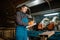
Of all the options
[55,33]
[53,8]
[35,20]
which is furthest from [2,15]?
[55,33]

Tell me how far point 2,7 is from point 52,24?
1784mm

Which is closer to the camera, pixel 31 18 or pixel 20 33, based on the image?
pixel 20 33

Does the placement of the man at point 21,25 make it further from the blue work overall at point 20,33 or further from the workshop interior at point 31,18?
the workshop interior at point 31,18

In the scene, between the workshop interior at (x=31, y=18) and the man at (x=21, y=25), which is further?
the workshop interior at (x=31, y=18)

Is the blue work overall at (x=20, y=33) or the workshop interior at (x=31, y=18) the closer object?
the blue work overall at (x=20, y=33)

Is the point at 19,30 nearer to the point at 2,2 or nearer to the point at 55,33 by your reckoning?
the point at 55,33

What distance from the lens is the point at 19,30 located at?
3.13 metres

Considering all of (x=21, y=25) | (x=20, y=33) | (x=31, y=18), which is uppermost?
(x=31, y=18)

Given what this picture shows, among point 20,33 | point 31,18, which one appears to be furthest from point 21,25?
point 31,18

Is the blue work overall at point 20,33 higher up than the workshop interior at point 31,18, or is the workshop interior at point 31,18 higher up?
the workshop interior at point 31,18

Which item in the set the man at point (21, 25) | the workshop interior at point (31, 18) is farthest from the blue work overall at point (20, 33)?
the workshop interior at point (31, 18)

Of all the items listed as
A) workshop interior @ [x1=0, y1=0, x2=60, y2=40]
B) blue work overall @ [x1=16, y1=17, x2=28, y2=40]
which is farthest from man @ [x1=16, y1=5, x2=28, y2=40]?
workshop interior @ [x1=0, y1=0, x2=60, y2=40]

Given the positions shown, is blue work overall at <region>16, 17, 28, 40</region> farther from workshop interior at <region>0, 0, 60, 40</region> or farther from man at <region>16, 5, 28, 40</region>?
workshop interior at <region>0, 0, 60, 40</region>

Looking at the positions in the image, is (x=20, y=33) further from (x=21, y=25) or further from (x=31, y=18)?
(x=31, y=18)
